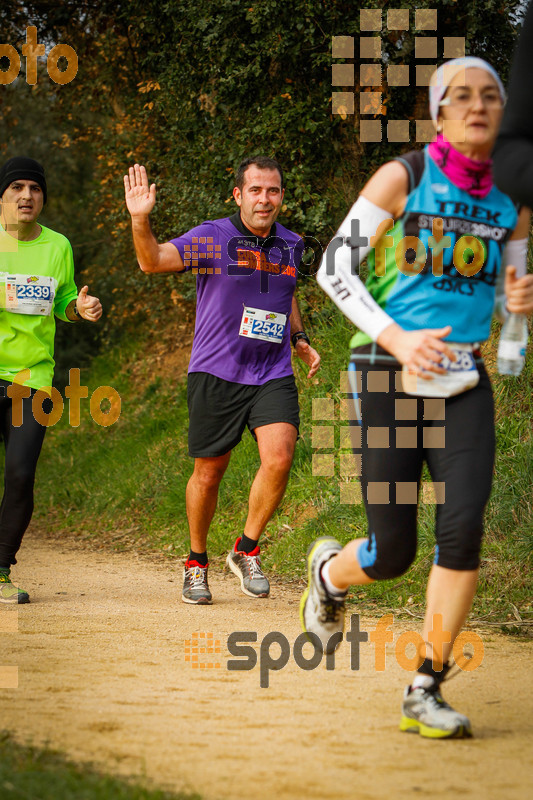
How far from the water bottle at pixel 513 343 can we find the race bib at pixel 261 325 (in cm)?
253

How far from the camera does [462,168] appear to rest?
3.47m

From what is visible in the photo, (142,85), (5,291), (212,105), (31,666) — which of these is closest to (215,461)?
(5,291)

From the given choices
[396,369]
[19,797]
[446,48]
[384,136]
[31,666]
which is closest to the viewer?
[19,797]

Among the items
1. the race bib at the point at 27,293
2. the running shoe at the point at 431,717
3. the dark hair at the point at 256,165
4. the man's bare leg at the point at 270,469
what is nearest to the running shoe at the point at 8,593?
the man's bare leg at the point at 270,469

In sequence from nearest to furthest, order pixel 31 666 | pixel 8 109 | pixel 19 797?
pixel 19 797
pixel 31 666
pixel 8 109

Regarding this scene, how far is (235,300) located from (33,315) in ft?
4.15

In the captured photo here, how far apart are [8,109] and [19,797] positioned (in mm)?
14895

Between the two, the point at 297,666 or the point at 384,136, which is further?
the point at 384,136

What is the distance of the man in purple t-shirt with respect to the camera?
6.05m

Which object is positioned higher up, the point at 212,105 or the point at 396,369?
the point at 212,105

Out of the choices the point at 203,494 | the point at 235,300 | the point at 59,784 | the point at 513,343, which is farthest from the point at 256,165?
the point at 59,784

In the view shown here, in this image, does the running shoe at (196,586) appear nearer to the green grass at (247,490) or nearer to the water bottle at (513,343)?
the green grass at (247,490)

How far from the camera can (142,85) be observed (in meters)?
11.6

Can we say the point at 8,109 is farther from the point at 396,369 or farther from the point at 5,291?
the point at 396,369
